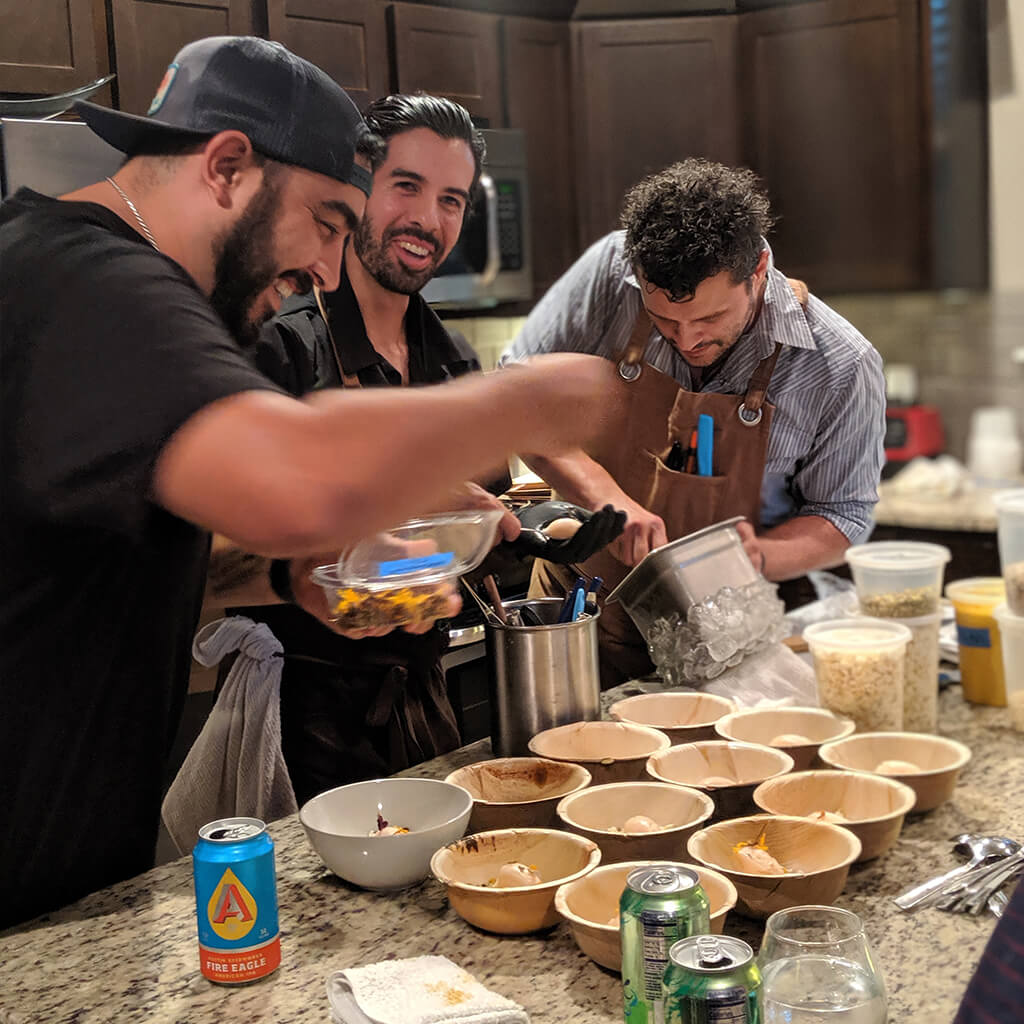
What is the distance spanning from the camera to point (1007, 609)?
175 centimetres

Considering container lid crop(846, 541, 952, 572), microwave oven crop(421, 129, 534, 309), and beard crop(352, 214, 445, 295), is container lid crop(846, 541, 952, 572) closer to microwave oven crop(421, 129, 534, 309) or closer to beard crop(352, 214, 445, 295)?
microwave oven crop(421, 129, 534, 309)

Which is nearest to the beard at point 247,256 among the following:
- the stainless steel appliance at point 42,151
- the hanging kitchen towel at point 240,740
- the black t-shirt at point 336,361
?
the black t-shirt at point 336,361

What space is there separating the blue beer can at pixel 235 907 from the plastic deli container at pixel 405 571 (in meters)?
0.29

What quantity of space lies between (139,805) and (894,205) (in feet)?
9.31

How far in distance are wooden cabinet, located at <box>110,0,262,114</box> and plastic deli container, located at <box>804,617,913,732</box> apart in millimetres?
1044

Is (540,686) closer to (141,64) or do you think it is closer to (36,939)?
(36,939)

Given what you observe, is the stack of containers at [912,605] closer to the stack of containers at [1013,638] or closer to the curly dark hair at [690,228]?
the stack of containers at [1013,638]

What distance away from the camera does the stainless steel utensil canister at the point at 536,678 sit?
1512mm

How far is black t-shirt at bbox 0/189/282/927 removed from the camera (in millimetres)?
963

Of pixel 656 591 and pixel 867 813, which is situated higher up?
pixel 656 591

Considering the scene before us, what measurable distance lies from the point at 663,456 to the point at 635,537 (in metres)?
0.14

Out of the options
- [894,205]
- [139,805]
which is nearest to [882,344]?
[894,205]

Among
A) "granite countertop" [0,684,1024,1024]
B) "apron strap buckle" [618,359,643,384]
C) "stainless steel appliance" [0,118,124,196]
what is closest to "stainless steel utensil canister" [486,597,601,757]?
"granite countertop" [0,684,1024,1024]

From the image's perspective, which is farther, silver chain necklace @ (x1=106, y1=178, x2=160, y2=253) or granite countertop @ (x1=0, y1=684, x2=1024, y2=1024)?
silver chain necklace @ (x1=106, y1=178, x2=160, y2=253)
